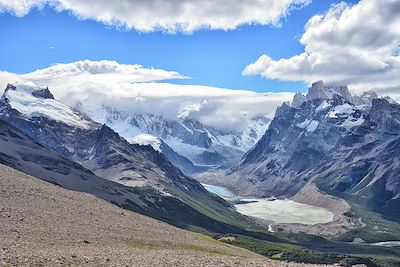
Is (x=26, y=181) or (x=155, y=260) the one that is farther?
(x=26, y=181)

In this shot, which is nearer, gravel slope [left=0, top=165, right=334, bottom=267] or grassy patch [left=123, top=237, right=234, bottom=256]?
gravel slope [left=0, top=165, right=334, bottom=267]

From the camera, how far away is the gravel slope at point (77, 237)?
227 ft

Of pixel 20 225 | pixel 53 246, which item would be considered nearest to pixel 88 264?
pixel 53 246

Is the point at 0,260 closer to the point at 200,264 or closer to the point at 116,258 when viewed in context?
the point at 116,258

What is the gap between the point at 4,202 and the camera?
391 feet

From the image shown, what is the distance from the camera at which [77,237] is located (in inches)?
3922

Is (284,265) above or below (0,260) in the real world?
above

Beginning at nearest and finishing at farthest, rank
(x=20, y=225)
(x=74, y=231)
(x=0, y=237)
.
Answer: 1. (x=0, y=237)
2. (x=20, y=225)
3. (x=74, y=231)

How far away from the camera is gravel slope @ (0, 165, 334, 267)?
69312 millimetres

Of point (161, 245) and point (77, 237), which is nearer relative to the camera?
point (77, 237)

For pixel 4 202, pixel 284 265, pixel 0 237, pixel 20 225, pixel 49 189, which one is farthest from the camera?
pixel 49 189

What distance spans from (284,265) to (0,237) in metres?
41.4

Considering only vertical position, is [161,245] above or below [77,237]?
above

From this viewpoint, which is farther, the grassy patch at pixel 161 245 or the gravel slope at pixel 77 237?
the grassy patch at pixel 161 245
